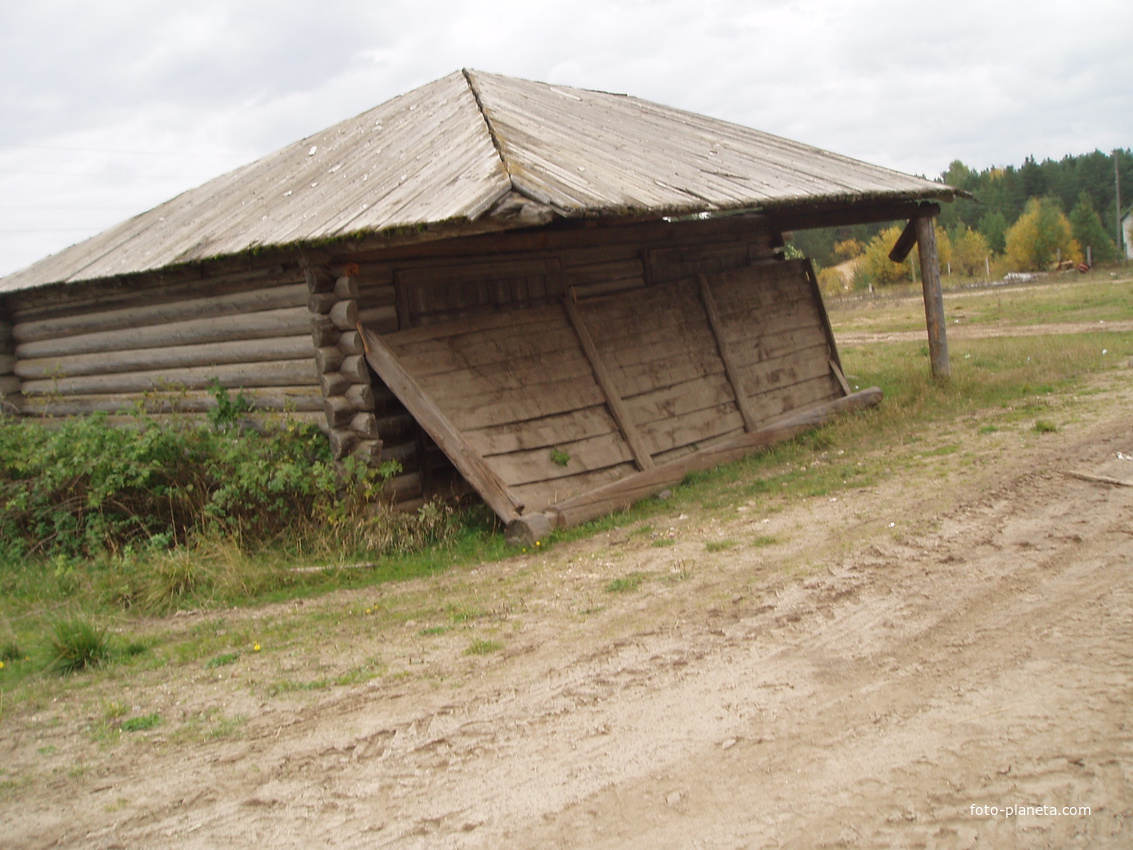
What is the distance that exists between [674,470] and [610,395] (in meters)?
0.92

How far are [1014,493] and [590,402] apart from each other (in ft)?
11.7

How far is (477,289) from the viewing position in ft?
27.3

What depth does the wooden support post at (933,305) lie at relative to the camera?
464 inches

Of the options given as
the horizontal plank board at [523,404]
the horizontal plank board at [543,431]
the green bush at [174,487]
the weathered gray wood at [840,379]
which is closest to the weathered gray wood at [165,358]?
the green bush at [174,487]

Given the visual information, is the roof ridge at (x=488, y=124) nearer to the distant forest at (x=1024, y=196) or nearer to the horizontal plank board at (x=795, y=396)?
the horizontal plank board at (x=795, y=396)

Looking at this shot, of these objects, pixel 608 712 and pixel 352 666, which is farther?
pixel 352 666

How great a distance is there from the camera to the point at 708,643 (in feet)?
15.0

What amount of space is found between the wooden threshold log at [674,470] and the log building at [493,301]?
3 centimetres

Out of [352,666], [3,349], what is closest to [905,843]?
[352,666]

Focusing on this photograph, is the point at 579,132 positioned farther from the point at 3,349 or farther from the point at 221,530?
the point at 3,349

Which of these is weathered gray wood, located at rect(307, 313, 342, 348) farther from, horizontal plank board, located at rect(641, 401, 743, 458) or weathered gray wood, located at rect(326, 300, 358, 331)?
horizontal plank board, located at rect(641, 401, 743, 458)

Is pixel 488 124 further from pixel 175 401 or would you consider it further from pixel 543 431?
pixel 175 401

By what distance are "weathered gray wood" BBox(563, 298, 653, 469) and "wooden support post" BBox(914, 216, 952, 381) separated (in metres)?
5.23

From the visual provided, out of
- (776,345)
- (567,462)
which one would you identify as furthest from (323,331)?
(776,345)
